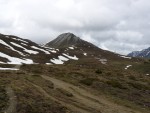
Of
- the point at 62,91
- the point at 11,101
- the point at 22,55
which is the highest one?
the point at 22,55

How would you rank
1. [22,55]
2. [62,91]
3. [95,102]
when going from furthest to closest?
[22,55], [62,91], [95,102]

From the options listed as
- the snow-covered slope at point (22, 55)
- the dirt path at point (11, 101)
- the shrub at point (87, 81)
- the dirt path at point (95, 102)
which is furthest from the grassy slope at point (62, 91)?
the snow-covered slope at point (22, 55)

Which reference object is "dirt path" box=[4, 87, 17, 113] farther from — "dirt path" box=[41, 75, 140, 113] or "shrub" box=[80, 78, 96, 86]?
"shrub" box=[80, 78, 96, 86]

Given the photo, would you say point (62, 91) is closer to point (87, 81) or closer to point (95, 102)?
point (95, 102)

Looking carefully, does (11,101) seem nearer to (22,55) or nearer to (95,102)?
(95,102)

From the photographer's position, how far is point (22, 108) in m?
25.6

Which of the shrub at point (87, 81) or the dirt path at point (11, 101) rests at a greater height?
the shrub at point (87, 81)

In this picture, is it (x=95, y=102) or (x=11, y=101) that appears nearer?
(x=11, y=101)

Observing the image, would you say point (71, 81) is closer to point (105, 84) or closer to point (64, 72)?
point (105, 84)

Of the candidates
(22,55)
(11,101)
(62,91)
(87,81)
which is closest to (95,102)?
(62,91)

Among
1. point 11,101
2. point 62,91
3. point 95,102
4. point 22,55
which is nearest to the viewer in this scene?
point 11,101

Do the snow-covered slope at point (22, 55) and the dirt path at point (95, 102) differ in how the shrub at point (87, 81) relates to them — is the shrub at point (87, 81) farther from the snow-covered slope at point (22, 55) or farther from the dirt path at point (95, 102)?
the snow-covered slope at point (22, 55)

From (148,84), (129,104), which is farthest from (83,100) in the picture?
(148,84)

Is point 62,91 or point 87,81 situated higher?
point 87,81
